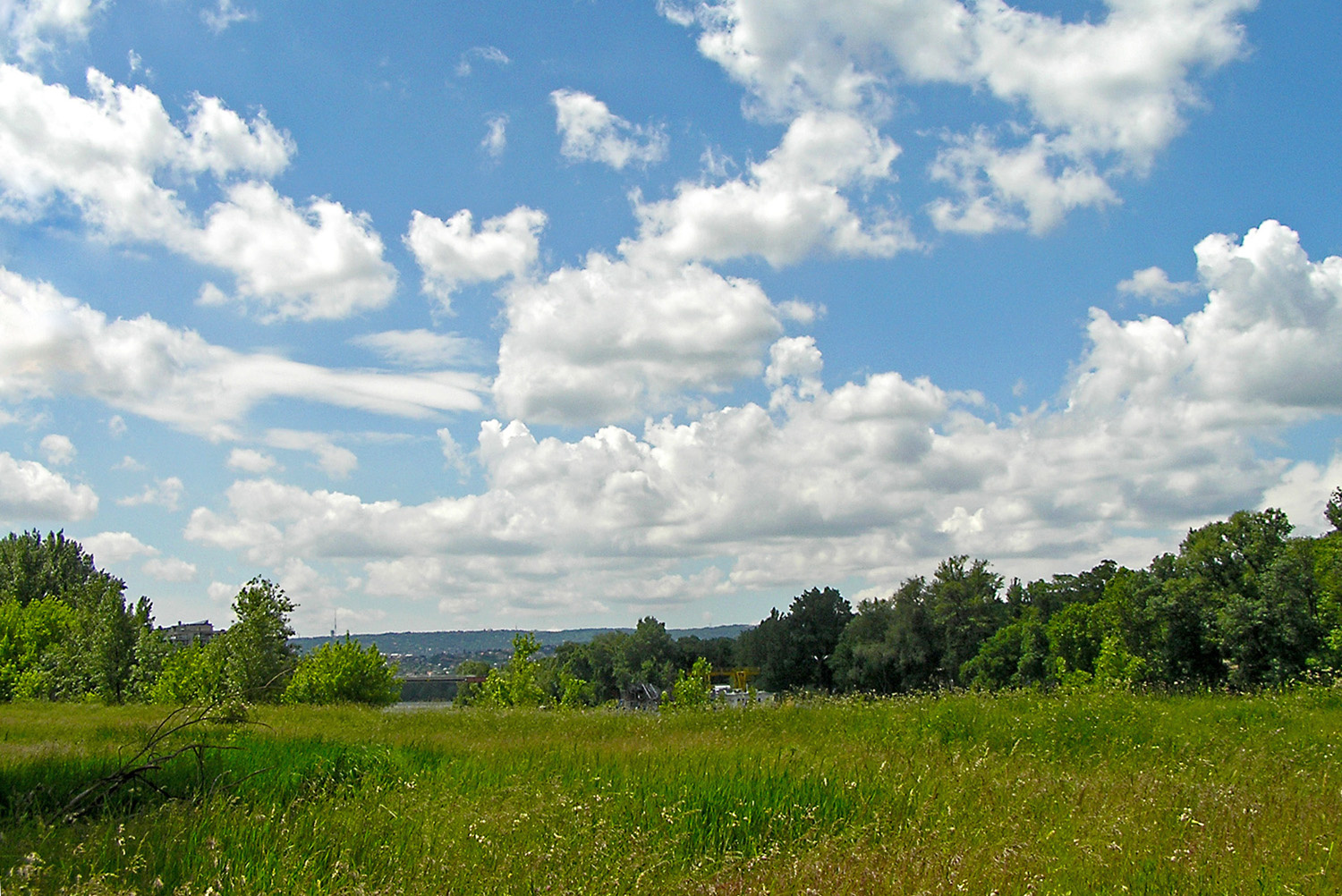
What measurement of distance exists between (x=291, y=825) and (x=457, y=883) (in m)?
1.56

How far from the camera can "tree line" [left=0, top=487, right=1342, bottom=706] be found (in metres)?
32.7

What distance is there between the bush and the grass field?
74.3ft

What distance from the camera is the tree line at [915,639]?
3269cm

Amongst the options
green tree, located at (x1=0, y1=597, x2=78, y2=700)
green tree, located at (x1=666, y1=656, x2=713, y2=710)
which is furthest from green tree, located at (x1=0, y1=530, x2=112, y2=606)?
green tree, located at (x1=666, y1=656, x2=713, y2=710)

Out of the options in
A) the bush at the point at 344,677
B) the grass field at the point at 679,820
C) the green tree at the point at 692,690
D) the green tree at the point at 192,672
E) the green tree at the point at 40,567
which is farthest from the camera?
the green tree at the point at 40,567

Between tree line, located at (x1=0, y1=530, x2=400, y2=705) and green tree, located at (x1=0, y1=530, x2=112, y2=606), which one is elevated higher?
green tree, located at (x1=0, y1=530, x2=112, y2=606)

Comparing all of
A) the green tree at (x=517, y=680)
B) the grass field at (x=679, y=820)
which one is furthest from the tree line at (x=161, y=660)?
the grass field at (x=679, y=820)

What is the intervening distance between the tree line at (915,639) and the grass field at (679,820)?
1.48 metres

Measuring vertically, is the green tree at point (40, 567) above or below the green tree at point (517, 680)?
above

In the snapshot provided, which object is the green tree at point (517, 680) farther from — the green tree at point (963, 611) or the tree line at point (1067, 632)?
the green tree at point (963, 611)

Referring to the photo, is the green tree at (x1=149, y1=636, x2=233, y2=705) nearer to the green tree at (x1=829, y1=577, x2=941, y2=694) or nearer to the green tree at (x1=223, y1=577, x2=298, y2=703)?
the green tree at (x1=223, y1=577, x2=298, y2=703)

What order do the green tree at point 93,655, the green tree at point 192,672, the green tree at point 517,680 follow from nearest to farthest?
the green tree at point 192,672, the green tree at point 517,680, the green tree at point 93,655

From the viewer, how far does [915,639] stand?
9388 centimetres

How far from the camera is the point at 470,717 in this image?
18797 millimetres
